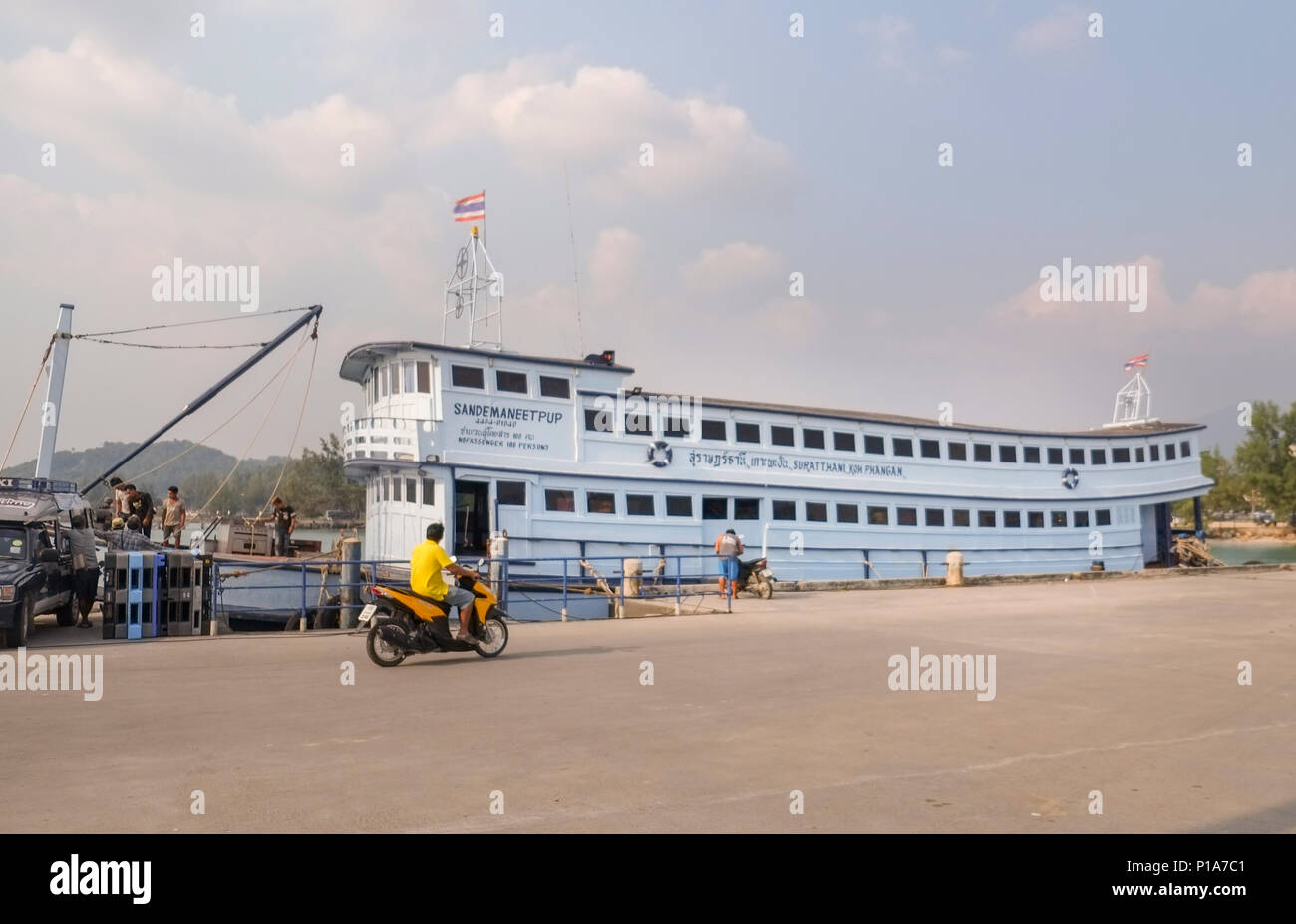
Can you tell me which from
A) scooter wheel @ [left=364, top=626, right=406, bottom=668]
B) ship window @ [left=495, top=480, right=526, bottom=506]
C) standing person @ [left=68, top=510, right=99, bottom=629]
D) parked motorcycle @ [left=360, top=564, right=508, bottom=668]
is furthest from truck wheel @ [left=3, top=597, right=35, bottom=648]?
ship window @ [left=495, top=480, right=526, bottom=506]

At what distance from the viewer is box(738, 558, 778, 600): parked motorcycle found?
20656 millimetres

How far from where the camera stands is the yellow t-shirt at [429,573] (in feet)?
35.8

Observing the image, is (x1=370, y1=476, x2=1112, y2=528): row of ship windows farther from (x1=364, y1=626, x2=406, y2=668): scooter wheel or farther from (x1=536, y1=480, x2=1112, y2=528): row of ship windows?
(x1=364, y1=626, x2=406, y2=668): scooter wheel

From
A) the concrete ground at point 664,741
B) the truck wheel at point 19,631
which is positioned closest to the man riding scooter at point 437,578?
the concrete ground at point 664,741

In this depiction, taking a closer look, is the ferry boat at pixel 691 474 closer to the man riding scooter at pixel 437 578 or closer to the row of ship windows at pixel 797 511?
the row of ship windows at pixel 797 511

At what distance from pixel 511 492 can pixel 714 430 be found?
18.1 ft

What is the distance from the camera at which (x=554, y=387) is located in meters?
22.2

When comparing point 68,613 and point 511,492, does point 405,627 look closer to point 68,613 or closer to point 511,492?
point 68,613

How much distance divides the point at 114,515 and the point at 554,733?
15.3m

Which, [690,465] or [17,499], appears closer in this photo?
[17,499]
